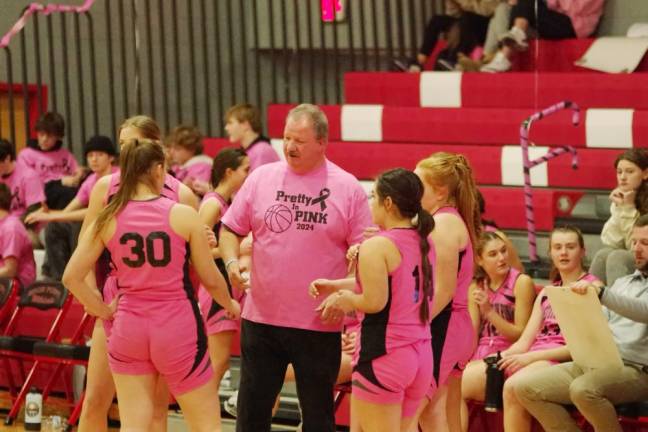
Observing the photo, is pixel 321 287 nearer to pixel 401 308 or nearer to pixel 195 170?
pixel 401 308

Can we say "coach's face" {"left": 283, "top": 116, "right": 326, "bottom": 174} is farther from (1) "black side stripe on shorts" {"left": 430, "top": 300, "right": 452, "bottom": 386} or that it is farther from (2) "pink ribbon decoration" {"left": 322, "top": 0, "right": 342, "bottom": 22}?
(2) "pink ribbon decoration" {"left": 322, "top": 0, "right": 342, "bottom": 22}

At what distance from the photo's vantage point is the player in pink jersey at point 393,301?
5.25 meters

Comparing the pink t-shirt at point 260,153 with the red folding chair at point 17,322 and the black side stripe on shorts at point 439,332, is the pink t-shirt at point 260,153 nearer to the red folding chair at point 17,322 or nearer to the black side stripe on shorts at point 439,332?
the red folding chair at point 17,322

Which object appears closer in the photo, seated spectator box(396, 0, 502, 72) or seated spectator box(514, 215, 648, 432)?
seated spectator box(514, 215, 648, 432)

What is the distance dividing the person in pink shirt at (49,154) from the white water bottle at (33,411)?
2.31 metres

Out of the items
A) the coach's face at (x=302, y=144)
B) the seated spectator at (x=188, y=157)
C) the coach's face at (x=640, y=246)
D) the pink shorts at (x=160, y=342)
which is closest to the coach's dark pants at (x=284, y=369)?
the pink shorts at (x=160, y=342)

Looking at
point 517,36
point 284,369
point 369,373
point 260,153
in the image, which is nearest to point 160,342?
point 284,369

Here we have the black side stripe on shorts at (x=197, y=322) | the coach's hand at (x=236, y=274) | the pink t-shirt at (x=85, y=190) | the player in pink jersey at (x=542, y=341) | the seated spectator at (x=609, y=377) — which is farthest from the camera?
the pink t-shirt at (x=85, y=190)

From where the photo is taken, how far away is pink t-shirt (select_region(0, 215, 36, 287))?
8898 millimetres

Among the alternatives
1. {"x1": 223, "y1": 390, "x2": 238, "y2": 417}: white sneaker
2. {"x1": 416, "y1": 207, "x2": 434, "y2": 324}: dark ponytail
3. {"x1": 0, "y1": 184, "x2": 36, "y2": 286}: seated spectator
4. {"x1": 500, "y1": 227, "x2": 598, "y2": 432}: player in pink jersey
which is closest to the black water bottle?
{"x1": 500, "y1": 227, "x2": 598, "y2": 432}: player in pink jersey

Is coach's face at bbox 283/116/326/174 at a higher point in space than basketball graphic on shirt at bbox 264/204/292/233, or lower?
higher

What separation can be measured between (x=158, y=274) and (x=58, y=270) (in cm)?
405

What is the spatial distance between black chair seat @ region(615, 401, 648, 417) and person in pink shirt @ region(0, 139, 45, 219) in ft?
15.5

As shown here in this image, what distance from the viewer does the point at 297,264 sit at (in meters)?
5.73
